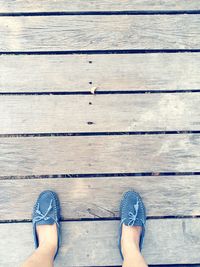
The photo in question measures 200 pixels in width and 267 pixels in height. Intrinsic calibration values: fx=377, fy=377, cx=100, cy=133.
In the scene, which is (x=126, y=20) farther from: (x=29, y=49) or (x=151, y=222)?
(x=151, y=222)

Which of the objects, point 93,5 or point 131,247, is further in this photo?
point 93,5

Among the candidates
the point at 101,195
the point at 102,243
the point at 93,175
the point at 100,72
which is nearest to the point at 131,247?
the point at 102,243

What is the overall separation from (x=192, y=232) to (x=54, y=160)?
0.79 m

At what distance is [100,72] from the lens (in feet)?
6.39

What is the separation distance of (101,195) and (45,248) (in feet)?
1.23

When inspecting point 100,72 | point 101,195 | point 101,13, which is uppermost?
point 101,13

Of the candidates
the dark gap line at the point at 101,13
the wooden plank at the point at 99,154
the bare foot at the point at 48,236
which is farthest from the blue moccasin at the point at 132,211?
the dark gap line at the point at 101,13

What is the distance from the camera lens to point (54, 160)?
191 centimetres

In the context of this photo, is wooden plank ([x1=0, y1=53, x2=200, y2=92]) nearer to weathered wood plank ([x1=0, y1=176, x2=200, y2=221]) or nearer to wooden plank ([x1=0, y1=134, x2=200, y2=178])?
wooden plank ([x1=0, y1=134, x2=200, y2=178])

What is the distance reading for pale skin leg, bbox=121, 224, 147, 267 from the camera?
1734 mm

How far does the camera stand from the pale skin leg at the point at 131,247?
5.69 ft

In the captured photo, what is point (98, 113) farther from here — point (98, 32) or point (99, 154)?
point (98, 32)


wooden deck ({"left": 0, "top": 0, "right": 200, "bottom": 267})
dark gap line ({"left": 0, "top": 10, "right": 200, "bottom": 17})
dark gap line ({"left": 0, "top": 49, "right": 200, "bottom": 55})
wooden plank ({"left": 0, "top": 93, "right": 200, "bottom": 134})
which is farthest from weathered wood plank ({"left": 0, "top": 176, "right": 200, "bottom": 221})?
dark gap line ({"left": 0, "top": 10, "right": 200, "bottom": 17})

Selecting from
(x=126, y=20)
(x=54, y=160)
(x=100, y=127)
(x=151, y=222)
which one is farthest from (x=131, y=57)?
(x=151, y=222)
